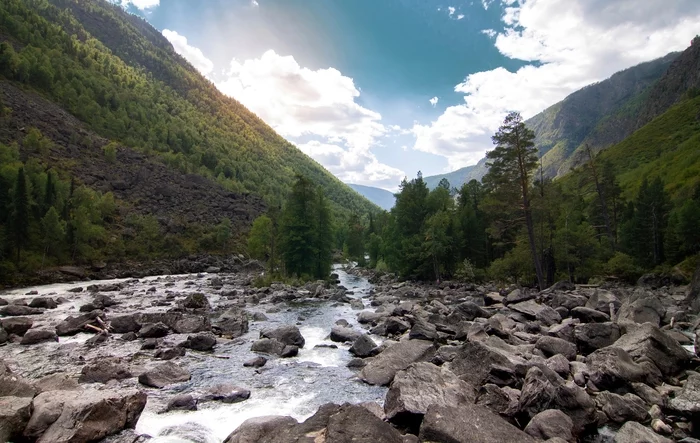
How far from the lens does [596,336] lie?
18.6 metres

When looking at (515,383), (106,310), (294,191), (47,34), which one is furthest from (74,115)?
(515,383)

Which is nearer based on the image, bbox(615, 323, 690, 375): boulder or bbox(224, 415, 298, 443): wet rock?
bbox(224, 415, 298, 443): wet rock

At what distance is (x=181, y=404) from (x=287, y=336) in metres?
9.85

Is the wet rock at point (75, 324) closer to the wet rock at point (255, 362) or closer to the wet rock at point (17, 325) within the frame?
the wet rock at point (17, 325)

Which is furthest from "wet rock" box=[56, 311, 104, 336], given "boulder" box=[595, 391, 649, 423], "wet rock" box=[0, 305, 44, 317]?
"boulder" box=[595, 391, 649, 423]

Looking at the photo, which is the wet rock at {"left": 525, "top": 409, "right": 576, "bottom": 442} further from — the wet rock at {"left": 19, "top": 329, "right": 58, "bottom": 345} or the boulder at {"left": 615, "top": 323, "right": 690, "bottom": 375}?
the wet rock at {"left": 19, "top": 329, "right": 58, "bottom": 345}

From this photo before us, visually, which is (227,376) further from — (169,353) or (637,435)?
(637,435)

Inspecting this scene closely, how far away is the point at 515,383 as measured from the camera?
13938 millimetres

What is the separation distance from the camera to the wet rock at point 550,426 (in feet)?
34.5

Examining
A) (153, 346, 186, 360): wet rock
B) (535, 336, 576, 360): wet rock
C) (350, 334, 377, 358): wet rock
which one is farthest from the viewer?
(350, 334, 377, 358): wet rock

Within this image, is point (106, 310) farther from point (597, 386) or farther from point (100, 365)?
point (597, 386)

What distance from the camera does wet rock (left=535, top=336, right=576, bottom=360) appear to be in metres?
17.3

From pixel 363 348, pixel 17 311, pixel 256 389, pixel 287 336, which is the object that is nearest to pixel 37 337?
pixel 17 311

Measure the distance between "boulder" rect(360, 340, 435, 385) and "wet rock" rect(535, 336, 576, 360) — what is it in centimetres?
520
